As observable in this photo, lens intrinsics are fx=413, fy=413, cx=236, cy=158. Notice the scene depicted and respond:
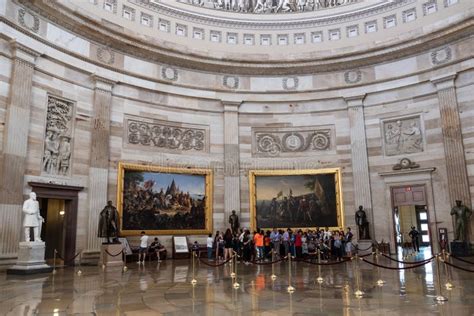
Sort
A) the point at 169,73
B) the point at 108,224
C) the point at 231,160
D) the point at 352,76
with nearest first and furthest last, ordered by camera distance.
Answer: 1. the point at 108,224
2. the point at 169,73
3. the point at 231,160
4. the point at 352,76

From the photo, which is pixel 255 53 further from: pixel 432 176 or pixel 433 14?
pixel 432 176

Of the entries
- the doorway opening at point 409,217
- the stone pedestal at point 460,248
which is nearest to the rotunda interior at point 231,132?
the stone pedestal at point 460,248

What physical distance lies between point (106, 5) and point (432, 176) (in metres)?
19.7

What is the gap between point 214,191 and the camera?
79.0 ft

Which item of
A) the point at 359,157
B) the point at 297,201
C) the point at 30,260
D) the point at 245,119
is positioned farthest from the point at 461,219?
the point at 30,260

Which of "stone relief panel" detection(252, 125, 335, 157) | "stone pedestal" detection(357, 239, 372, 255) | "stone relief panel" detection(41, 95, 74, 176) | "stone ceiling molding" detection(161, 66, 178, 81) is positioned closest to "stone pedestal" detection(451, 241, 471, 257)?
"stone pedestal" detection(357, 239, 372, 255)

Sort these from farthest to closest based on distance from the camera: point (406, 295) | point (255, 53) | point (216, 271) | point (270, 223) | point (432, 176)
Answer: point (255, 53) < point (270, 223) < point (432, 176) < point (216, 271) < point (406, 295)

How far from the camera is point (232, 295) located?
9766mm

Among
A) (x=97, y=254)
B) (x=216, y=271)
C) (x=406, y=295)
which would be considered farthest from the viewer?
(x=97, y=254)

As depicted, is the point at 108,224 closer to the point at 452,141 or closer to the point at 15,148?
the point at 15,148

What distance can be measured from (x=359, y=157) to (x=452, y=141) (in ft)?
16.0

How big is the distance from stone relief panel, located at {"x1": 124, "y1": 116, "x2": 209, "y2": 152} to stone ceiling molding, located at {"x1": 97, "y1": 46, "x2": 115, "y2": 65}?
311 centimetres

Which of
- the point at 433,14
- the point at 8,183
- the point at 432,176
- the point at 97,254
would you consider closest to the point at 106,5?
the point at 8,183

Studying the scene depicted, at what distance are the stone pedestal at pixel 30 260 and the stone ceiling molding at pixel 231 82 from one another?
14676 millimetres
